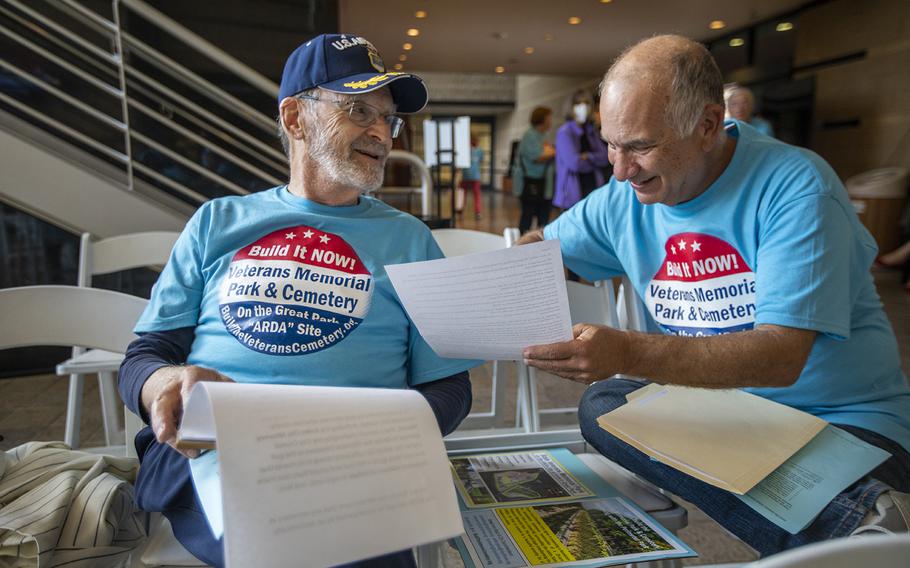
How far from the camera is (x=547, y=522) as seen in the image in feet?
3.20

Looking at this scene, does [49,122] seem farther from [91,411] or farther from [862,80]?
[862,80]

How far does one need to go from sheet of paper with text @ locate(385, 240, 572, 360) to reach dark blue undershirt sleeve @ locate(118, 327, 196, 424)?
52cm

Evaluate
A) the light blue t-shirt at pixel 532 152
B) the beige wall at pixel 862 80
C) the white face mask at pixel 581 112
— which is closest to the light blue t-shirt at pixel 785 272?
the white face mask at pixel 581 112

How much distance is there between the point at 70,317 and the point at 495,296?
109 centimetres

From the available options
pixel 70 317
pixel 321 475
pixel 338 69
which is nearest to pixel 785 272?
pixel 321 475

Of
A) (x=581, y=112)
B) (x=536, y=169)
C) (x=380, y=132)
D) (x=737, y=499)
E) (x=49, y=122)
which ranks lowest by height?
(x=737, y=499)

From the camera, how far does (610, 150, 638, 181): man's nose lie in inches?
48.6

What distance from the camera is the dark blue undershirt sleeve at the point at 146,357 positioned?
1054 millimetres

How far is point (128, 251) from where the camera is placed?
2217 mm

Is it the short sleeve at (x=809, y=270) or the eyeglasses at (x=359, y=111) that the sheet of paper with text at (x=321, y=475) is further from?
the eyeglasses at (x=359, y=111)

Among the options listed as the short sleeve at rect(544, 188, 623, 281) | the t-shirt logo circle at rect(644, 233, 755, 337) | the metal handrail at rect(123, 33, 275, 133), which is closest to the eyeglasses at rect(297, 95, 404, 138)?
the short sleeve at rect(544, 188, 623, 281)

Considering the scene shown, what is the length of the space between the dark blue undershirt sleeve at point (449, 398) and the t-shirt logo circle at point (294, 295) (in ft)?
0.70

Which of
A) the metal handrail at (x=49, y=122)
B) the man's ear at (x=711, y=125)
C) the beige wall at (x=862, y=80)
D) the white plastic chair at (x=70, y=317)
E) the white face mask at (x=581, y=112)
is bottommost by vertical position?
the white plastic chair at (x=70, y=317)

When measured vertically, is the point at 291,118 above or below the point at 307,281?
above
